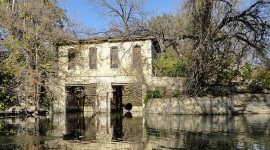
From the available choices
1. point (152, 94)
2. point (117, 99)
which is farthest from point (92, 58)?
point (152, 94)

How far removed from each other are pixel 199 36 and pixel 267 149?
13.9 metres

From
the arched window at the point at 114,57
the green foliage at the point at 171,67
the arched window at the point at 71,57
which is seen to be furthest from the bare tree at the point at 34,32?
the green foliage at the point at 171,67

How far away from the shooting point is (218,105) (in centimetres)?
2520

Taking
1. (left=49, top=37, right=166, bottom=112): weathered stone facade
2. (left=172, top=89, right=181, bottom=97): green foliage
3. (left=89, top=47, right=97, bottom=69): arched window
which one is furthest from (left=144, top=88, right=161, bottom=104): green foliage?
(left=89, top=47, right=97, bottom=69): arched window

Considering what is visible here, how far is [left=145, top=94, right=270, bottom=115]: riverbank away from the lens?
25.2 m

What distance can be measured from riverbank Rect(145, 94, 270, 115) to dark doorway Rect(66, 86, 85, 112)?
9635 mm

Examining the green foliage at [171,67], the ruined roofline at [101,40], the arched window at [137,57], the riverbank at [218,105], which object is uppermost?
the ruined roofline at [101,40]

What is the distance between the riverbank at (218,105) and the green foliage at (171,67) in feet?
10.1

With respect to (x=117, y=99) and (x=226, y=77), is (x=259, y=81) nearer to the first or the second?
(x=226, y=77)

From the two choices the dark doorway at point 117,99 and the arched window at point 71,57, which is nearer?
the arched window at point 71,57

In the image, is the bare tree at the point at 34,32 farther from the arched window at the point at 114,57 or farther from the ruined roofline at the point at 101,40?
the arched window at the point at 114,57

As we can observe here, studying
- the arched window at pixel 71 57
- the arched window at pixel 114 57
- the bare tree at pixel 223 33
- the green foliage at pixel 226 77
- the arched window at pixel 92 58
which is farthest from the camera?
the arched window at pixel 92 58

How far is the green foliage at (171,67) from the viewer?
27812 mm

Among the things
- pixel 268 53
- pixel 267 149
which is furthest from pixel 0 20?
pixel 268 53
